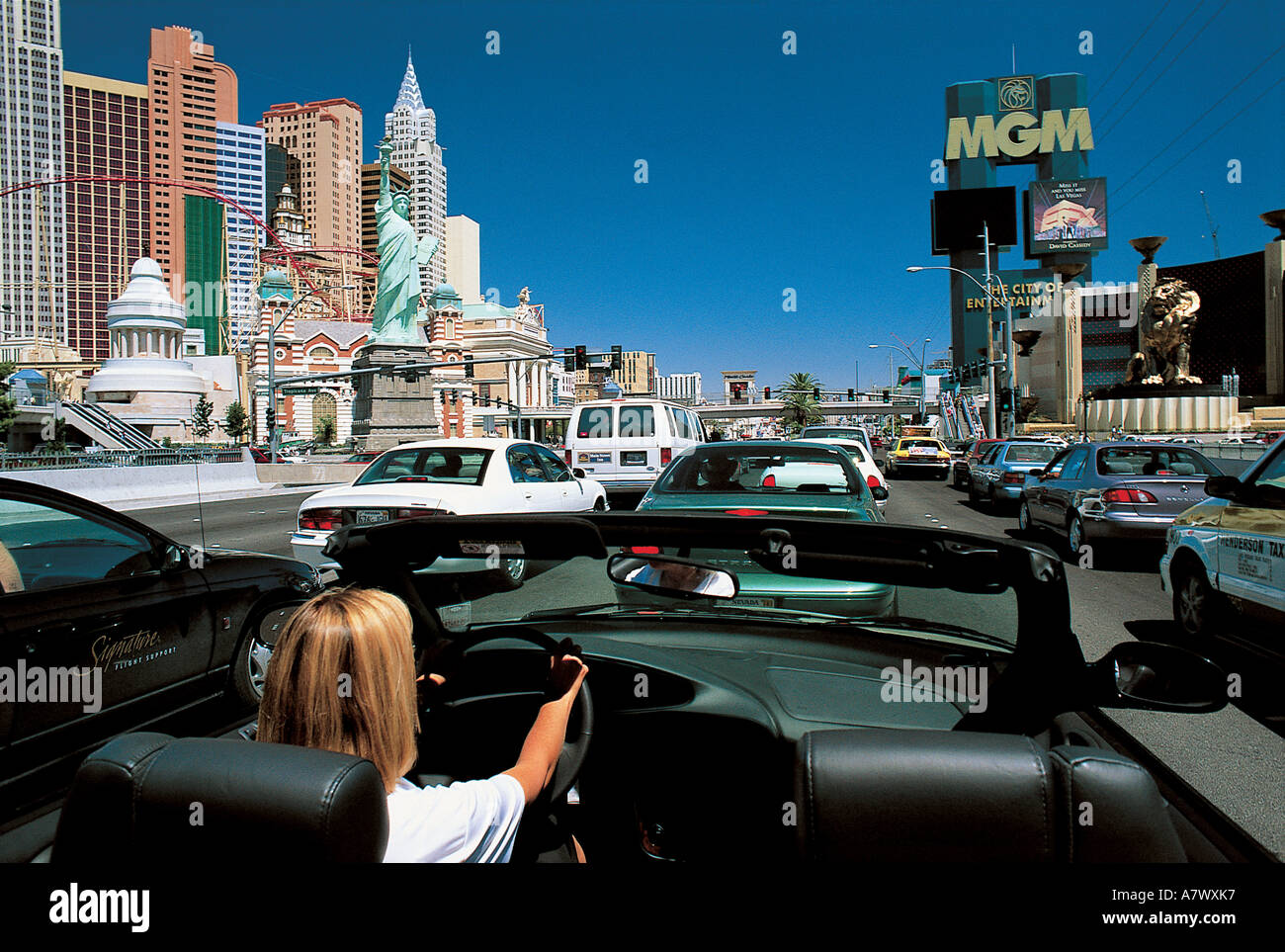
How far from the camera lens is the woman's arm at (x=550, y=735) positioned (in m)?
1.93

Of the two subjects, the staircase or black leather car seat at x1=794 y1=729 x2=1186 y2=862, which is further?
the staircase

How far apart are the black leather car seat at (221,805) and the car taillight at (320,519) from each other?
7.58 metres

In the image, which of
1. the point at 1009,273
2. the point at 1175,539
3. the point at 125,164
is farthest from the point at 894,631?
the point at 125,164

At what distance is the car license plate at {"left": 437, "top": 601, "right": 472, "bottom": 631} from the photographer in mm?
3012

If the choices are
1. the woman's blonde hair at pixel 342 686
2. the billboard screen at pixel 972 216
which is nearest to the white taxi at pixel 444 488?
the woman's blonde hair at pixel 342 686

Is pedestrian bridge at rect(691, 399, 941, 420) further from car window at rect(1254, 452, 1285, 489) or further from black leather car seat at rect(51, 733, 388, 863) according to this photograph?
black leather car seat at rect(51, 733, 388, 863)

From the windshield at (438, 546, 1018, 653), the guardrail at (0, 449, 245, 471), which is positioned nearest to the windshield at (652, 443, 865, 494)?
the windshield at (438, 546, 1018, 653)

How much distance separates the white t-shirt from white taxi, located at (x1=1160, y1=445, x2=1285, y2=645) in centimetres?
581

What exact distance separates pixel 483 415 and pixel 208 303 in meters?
62.7

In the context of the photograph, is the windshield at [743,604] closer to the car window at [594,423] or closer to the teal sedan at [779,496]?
the teal sedan at [779,496]

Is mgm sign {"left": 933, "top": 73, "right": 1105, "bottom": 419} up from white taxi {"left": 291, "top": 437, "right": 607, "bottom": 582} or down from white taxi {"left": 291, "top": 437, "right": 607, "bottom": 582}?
up

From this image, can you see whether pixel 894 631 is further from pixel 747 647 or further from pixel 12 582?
pixel 12 582

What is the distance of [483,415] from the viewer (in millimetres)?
113562

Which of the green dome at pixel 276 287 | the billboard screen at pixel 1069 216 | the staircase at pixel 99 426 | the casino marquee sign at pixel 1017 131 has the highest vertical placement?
the casino marquee sign at pixel 1017 131
